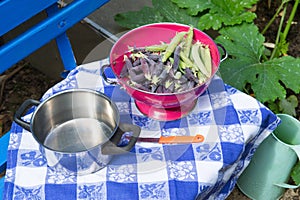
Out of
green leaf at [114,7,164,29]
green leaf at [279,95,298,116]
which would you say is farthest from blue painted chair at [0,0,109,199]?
green leaf at [279,95,298,116]

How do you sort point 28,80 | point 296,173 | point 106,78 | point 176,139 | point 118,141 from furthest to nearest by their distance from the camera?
point 28,80, point 296,173, point 106,78, point 176,139, point 118,141

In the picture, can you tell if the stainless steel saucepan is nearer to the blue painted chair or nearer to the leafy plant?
the blue painted chair

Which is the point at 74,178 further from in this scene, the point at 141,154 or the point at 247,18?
the point at 247,18

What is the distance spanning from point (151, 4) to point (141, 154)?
3.99 ft

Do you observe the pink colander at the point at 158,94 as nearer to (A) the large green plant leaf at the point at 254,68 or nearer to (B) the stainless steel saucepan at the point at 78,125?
(B) the stainless steel saucepan at the point at 78,125

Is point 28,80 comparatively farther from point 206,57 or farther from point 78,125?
point 206,57

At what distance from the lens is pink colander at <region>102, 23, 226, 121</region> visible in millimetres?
1263

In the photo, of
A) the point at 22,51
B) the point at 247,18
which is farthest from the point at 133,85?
the point at 247,18

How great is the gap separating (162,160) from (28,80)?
153cm

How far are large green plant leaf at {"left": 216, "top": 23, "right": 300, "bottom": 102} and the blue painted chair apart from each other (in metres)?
0.60

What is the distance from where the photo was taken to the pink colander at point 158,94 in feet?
4.14

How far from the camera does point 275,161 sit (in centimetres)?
178

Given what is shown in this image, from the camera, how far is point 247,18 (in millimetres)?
2010

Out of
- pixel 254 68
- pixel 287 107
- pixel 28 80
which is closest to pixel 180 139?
pixel 254 68
